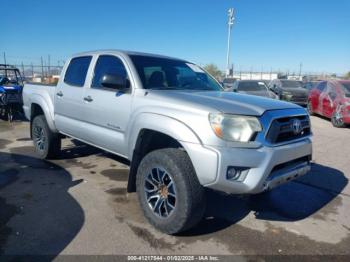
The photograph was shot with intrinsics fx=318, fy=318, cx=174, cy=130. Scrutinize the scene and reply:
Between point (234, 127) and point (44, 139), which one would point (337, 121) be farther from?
point (44, 139)

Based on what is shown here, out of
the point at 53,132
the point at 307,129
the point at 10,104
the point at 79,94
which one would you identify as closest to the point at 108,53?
the point at 79,94

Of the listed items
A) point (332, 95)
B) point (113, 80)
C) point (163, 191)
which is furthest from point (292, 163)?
point (332, 95)

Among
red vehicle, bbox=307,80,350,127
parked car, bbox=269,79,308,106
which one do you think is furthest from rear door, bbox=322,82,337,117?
parked car, bbox=269,79,308,106

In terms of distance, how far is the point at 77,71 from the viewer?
5.10m

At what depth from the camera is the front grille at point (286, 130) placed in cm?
308

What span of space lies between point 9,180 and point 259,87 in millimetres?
11356

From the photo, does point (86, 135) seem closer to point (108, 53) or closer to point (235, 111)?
point (108, 53)

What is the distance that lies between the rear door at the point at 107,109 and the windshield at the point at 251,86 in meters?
10.3

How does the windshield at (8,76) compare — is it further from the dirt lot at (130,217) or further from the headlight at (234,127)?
the headlight at (234,127)

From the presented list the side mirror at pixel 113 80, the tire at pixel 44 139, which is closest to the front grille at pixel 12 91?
the tire at pixel 44 139

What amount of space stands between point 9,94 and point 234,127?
985cm

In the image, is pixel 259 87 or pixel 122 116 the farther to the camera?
pixel 259 87

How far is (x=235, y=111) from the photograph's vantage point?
3018 mm

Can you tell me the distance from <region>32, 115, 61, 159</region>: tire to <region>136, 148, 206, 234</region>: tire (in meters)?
2.80
